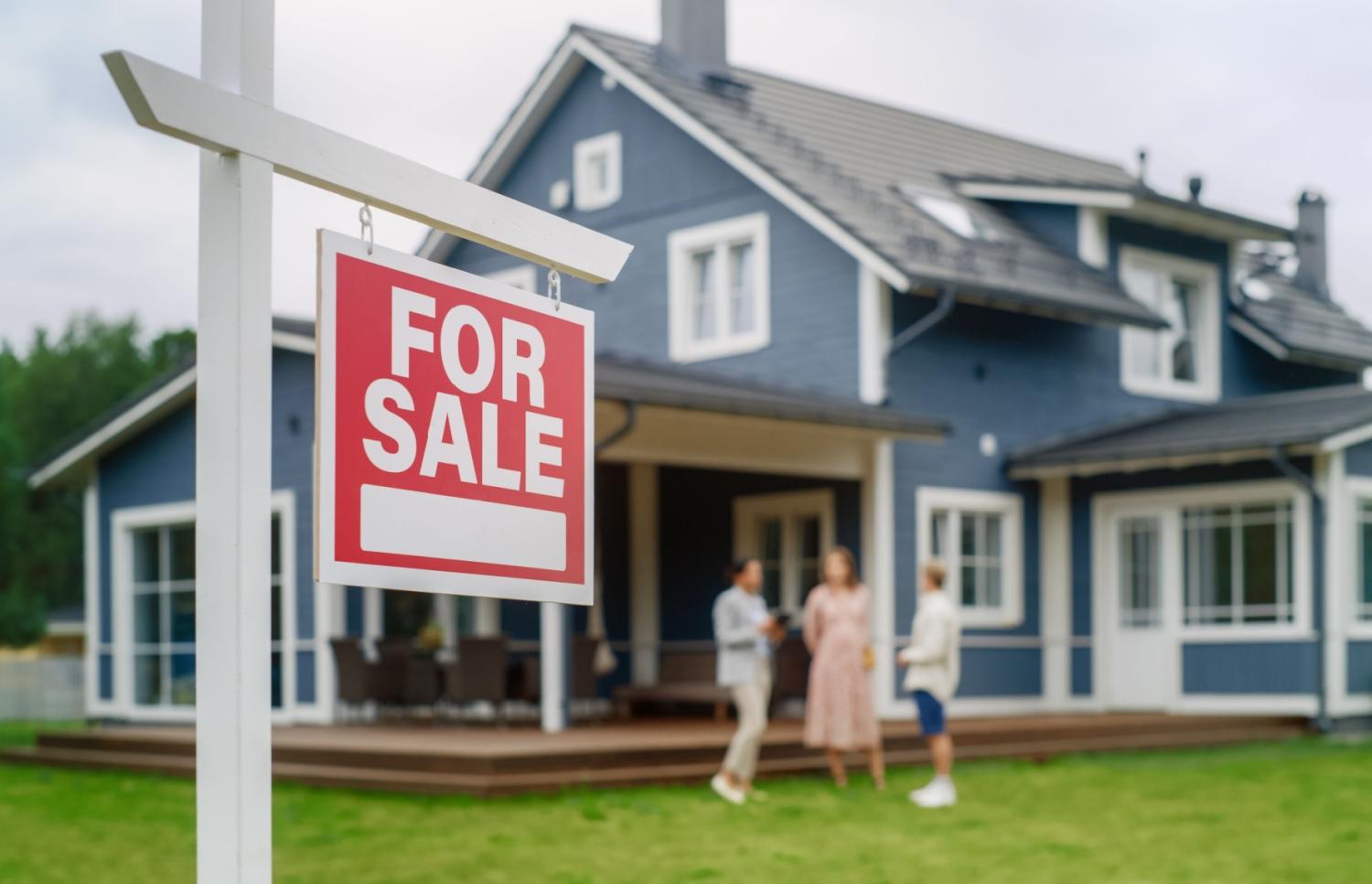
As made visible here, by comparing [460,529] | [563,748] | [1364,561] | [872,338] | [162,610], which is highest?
[872,338]

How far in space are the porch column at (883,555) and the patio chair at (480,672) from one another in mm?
3385

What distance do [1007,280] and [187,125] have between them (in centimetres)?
1380

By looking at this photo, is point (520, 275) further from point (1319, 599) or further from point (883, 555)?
point (1319, 599)

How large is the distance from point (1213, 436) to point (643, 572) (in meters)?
5.53

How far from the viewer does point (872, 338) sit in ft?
49.6

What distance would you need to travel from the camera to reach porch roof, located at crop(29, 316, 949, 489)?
1261 centimetres

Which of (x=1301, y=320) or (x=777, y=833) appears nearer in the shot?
(x=777, y=833)

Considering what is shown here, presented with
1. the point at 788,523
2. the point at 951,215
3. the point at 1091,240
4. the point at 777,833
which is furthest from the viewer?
the point at 1091,240

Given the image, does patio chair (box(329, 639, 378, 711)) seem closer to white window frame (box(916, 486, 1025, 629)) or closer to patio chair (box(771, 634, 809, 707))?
patio chair (box(771, 634, 809, 707))

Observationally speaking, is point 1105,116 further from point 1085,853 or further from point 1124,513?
point 1085,853

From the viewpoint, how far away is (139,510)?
53.5ft

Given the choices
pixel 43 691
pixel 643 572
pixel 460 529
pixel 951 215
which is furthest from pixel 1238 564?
pixel 43 691

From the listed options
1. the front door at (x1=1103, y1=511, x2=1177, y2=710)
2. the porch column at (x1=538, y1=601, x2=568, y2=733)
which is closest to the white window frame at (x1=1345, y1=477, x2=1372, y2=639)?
the front door at (x1=1103, y1=511, x2=1177, y2=710)

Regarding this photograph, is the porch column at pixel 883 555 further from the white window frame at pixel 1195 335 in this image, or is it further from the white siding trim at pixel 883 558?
the white window frame at pixel 1195 335
